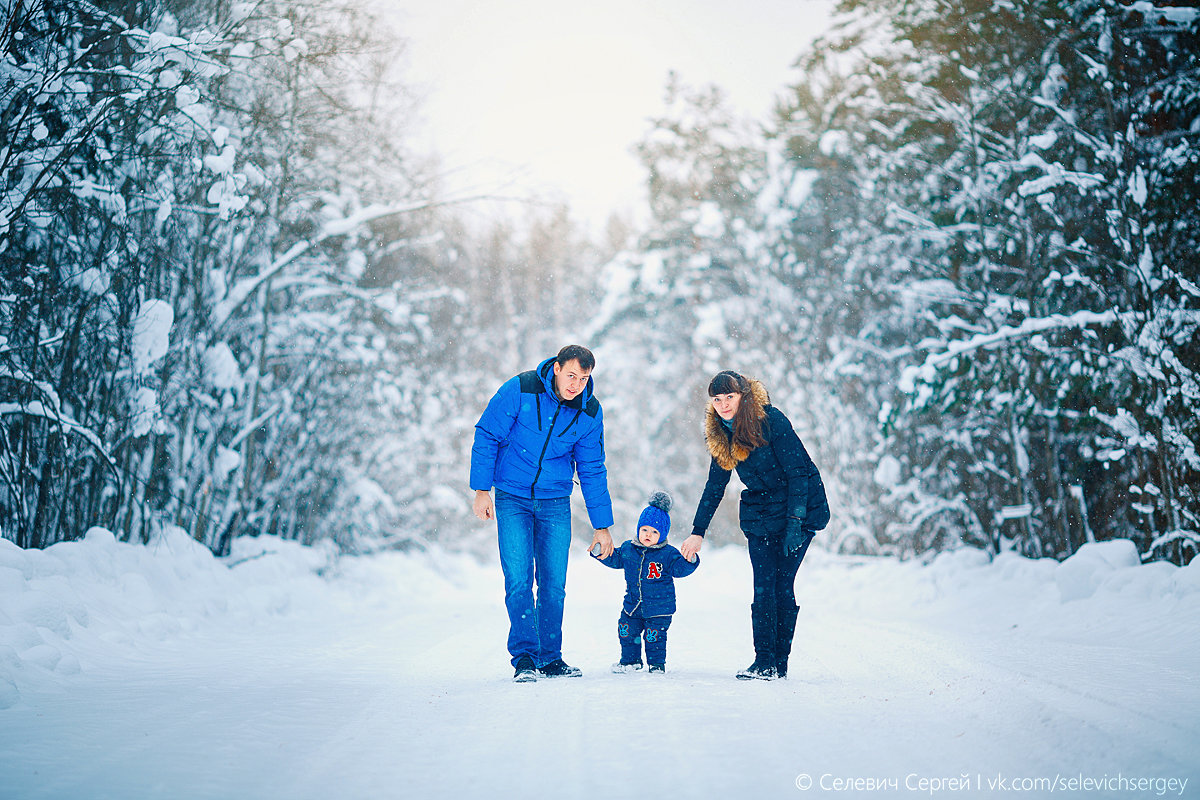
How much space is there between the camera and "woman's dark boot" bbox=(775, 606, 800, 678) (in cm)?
513

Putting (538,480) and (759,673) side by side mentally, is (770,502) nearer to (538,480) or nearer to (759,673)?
(759,673)

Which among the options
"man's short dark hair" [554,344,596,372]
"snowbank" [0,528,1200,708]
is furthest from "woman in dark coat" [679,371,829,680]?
"snowbank" [0,528,1200,708]

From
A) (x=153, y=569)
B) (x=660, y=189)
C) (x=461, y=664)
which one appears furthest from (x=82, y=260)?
(x=660, y=189)

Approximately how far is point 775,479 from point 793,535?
0.35 m

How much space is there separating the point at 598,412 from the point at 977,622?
5.06 meters

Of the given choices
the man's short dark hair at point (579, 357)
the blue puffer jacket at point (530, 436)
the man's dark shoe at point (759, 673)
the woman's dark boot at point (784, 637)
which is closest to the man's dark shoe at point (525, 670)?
the blue puffer jacket at point (530, 436)

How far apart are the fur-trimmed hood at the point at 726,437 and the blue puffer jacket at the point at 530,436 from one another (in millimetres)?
653

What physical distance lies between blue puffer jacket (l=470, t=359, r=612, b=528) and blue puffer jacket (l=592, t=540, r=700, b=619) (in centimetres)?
29

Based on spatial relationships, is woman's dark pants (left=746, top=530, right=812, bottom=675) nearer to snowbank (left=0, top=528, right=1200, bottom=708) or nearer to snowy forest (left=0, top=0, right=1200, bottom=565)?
snowbank (left=0, top=528, right=1200, bottom=708)

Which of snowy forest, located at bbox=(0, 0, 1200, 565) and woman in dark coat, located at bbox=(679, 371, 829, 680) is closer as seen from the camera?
woman in dark coat, located at bbox=(679, 371, 829, 680)

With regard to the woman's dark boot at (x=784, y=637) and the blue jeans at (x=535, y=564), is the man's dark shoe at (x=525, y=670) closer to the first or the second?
the blue jeans at (x=535, y=564)

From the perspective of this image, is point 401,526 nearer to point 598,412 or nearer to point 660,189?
point 660,189

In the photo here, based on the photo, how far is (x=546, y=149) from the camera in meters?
9.04

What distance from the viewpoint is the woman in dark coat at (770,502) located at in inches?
200
